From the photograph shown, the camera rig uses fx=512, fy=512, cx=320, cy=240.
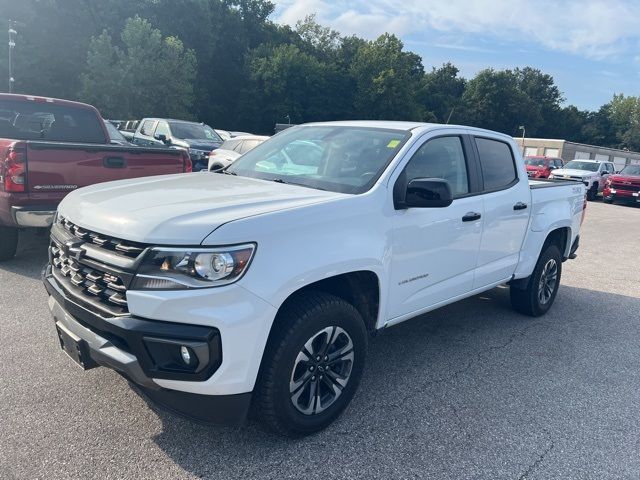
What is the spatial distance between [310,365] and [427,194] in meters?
1.34

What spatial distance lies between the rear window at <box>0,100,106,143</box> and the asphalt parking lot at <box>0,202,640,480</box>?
291cm

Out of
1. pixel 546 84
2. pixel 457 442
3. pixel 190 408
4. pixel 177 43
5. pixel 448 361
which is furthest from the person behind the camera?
pixel 546 84

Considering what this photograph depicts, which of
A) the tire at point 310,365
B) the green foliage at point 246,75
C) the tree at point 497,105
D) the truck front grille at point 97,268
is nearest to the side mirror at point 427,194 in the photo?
the tire at point 310,365

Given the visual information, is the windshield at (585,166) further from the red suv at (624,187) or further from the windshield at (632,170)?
the red suv at (624,187)

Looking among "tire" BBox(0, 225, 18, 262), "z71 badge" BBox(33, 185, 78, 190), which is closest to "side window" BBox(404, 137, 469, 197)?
Answer: "z71 badge" BBox(33, 185, 78, 190)

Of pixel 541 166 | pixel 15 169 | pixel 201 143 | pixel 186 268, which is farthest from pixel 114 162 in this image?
pixel 541 166

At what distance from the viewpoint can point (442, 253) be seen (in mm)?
3871

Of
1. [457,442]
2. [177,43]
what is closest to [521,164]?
[457,442]

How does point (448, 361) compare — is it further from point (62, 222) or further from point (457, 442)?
point (62, 222)

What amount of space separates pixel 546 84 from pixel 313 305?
106m

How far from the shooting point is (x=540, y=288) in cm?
555

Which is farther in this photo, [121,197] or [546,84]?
[546,84]

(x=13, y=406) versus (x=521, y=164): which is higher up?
(x=521, y=164)

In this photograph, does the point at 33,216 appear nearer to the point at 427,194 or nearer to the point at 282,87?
the point at 427,194
